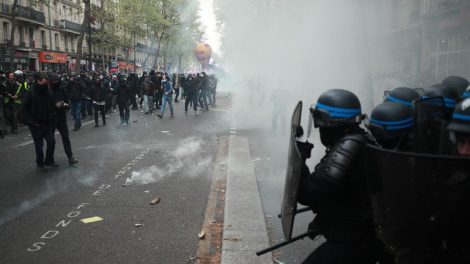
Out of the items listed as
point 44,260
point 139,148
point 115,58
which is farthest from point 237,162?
point 115,58

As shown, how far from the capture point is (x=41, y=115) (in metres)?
6.66

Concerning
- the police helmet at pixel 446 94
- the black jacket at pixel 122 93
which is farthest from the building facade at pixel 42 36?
the police helmet at pixel 446 94

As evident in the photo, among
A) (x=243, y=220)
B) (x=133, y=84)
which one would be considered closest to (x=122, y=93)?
(x=133, y=84)

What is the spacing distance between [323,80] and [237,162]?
7811 mm

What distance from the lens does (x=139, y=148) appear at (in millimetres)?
8508

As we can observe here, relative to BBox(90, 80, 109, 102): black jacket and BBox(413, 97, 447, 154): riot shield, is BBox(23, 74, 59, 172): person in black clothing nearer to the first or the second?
BBox(90, 80, 109, 102): black jacket

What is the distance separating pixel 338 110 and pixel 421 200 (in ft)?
2.31

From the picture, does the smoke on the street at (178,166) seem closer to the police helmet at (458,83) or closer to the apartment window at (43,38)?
the police helmet at (458,83)

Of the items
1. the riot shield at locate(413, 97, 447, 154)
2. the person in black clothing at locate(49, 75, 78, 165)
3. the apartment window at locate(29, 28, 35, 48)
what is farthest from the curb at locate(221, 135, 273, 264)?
the apartment window at locate(29, 28, 35, 48)

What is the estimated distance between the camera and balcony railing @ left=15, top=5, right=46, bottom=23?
113 feet

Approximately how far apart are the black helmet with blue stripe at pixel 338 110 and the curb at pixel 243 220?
164 centimetres

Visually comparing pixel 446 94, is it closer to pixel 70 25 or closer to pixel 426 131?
pixel 426 131

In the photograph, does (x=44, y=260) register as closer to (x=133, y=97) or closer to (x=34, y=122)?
(x=34, y=122)

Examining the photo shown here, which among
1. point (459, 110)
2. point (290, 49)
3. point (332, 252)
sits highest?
point (290, 49)
